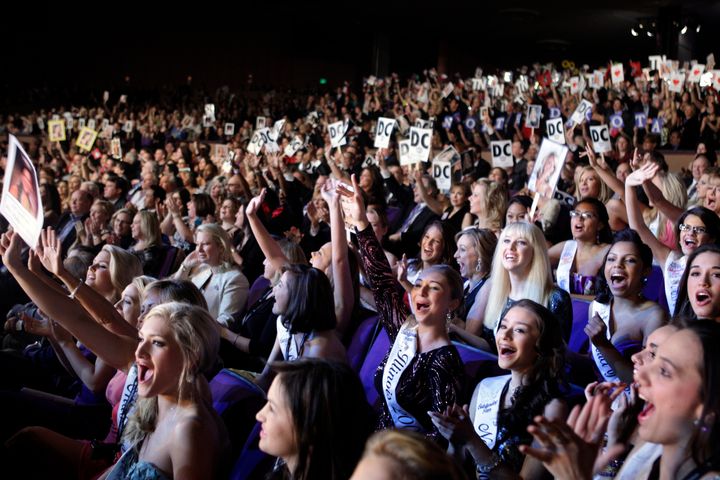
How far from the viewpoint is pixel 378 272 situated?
3.48 metres

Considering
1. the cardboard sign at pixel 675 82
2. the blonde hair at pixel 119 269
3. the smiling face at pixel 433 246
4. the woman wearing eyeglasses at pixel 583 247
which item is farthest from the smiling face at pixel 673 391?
the cardboard sign at pixel 675 82

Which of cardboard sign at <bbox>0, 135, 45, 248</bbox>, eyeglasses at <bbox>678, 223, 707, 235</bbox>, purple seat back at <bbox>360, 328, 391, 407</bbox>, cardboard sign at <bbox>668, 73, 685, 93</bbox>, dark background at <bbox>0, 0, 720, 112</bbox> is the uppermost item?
dark background at <bbox>0, 0, 720, 112</bbox>

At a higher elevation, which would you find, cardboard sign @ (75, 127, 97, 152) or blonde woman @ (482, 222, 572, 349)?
cardboard sign @ (75, 127, 97, 152)

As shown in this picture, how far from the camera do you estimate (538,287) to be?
11.7 feet

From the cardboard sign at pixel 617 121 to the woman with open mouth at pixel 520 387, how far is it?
29.1 ft

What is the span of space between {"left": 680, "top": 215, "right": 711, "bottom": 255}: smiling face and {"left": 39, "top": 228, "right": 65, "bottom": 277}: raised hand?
8.81ft

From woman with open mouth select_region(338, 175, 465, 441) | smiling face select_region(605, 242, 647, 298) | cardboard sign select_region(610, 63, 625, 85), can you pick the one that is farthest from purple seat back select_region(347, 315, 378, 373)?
cardboard sign select_region(610, 63, 625, 85)

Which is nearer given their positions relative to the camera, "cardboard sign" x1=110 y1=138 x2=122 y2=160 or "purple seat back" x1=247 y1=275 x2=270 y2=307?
"purple seat back" x1=247 y1=275 x2=270 y2=307

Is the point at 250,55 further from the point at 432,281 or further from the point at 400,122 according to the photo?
the point at 432,281

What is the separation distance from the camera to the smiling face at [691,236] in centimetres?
353

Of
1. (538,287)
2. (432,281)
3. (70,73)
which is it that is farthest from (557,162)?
(70,73)

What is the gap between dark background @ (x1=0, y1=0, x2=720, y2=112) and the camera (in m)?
20.4

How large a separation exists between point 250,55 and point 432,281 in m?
23.8

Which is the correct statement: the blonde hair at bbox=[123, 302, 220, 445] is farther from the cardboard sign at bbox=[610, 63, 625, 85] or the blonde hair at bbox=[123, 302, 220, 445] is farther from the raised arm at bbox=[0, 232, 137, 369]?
the cardboard sign at bbox=[610, 63, 625, 85]
